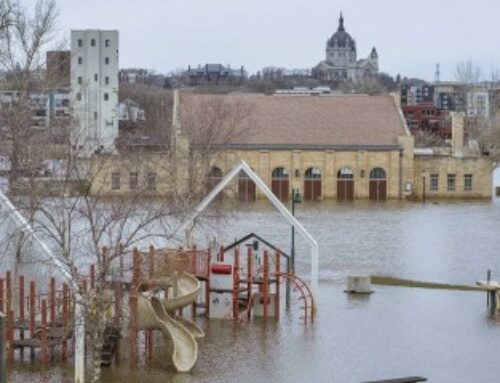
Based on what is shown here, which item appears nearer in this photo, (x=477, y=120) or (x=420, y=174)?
(x=420, y=174)

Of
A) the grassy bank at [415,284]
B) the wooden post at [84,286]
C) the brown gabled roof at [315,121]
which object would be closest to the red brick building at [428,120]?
the brown gabled roof at [315,121]

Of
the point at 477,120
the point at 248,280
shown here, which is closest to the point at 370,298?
the point at 248,280

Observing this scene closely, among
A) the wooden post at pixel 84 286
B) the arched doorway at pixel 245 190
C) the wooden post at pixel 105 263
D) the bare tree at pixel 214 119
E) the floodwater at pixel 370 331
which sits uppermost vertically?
the bare tree at pixel 214 119

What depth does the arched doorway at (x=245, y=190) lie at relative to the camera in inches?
2668

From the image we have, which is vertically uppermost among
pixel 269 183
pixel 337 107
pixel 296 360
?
pixel 337 107

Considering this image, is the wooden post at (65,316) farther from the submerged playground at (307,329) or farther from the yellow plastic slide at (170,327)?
the yellow plastic slide at (170,327)

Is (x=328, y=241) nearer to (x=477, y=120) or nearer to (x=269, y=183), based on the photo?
(x=269, y=183)

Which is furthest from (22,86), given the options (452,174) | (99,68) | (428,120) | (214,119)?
(428,120)

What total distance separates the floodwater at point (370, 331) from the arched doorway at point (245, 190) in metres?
18.2

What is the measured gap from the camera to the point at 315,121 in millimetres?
74750

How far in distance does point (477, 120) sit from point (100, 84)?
33.0 metres

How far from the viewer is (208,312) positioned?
2966 cm

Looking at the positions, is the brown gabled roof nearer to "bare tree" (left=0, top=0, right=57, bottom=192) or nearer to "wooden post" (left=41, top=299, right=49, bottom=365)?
"bare tree" (left=0, top=0, right=57, bottom=192)

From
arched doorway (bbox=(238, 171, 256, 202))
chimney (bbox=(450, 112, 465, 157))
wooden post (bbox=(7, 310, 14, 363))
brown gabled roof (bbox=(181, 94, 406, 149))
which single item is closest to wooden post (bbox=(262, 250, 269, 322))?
wooden post (bbox=(7, 310, 14, 363))
